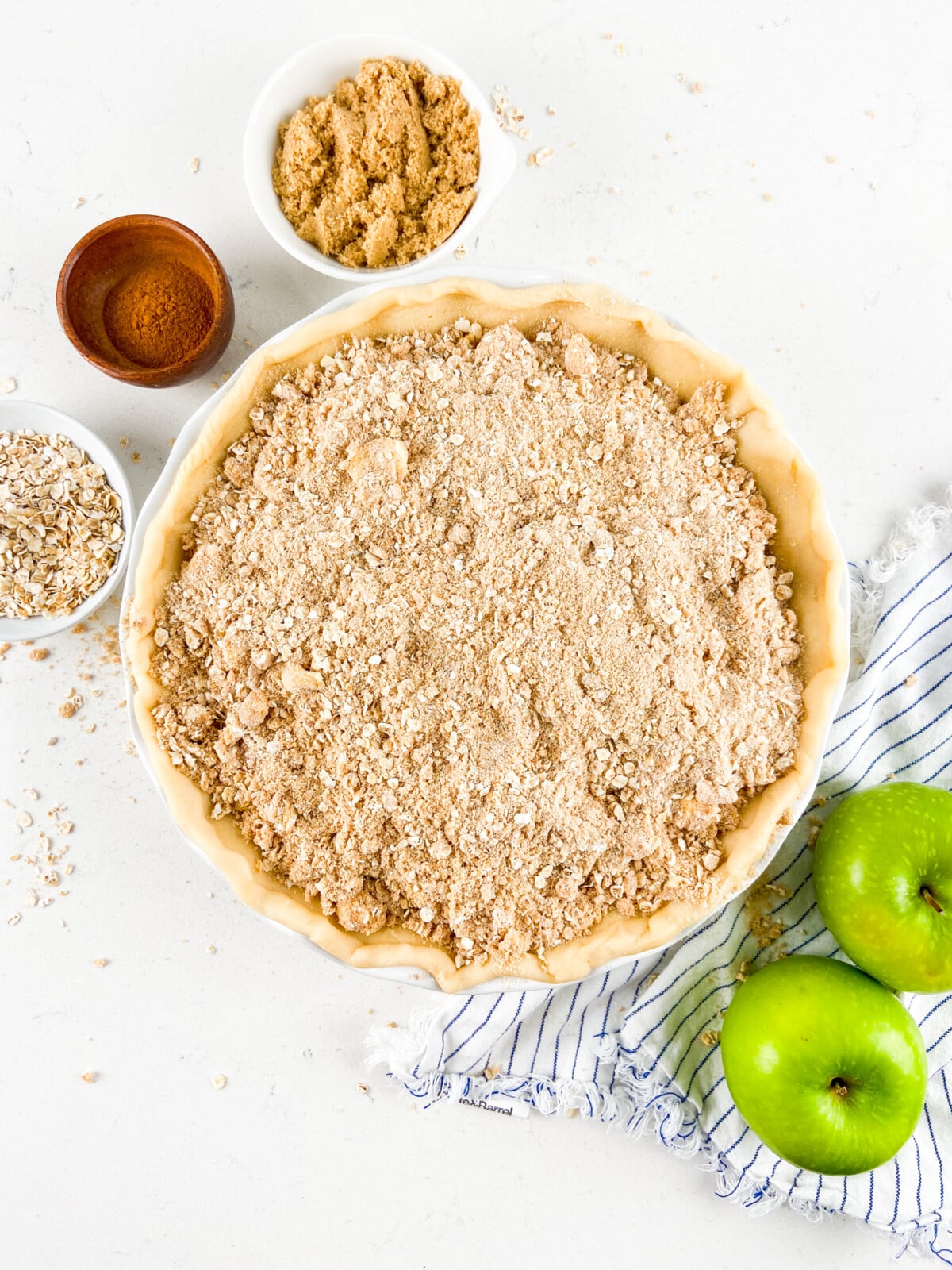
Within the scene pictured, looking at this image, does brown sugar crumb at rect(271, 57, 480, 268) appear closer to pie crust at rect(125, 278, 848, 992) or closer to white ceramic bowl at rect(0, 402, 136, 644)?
pie crust at rect(125, 278, 848, 992)

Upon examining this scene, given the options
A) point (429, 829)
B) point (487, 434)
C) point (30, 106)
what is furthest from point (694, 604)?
point (30, 106)

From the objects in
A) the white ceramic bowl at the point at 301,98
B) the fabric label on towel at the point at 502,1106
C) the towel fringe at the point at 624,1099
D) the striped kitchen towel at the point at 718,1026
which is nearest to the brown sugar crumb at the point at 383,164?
the white ceramic bowl at the point at 301,98

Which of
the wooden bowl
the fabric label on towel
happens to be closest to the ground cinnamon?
the wooden bowl

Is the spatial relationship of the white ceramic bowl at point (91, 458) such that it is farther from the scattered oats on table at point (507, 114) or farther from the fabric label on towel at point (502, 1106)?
the fabric label on towel at point (502, 1106)

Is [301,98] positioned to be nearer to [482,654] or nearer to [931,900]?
[482,654]

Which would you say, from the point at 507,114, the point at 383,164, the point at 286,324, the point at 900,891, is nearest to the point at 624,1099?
the point at 900,891

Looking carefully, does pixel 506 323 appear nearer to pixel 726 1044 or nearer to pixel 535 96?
pixel 535 96

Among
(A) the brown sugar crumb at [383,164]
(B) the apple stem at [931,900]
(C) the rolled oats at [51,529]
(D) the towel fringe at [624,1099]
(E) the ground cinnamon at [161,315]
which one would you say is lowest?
(D) the towel fringe at [624,1099]
